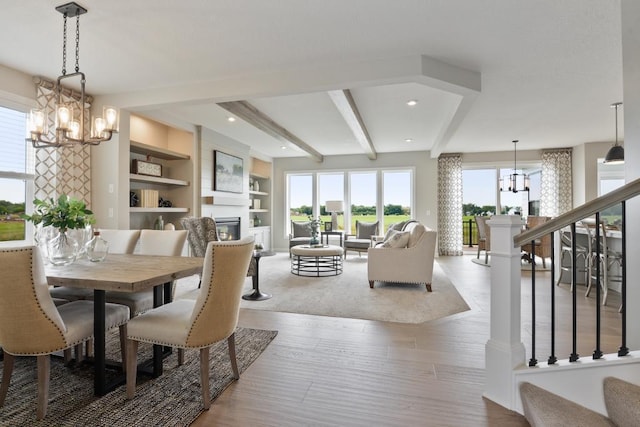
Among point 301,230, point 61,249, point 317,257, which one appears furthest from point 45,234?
point 301,230

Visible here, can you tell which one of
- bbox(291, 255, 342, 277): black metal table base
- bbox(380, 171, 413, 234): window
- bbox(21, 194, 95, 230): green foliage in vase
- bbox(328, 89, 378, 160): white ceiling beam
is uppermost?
bbox(328, 89, 378, 160): white ceiling beam

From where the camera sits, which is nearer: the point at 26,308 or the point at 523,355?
the point at 26,308

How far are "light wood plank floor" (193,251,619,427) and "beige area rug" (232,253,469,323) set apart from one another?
0.78 feet

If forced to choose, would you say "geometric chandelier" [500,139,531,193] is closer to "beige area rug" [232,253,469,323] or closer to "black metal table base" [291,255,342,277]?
"beige area rug" [232,253,469,323]

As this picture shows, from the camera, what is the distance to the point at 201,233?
409cm

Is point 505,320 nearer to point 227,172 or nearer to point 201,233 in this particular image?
point 201,233

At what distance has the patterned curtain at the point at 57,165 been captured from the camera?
347 centimetres

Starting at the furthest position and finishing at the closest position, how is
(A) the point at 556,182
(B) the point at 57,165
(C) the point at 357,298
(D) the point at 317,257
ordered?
(A) the point at 556,182
(D) the point at 317,257
(C) the point at 357,298
(B) the point at 57,165

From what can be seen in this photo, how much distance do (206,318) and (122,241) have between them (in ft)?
5.95

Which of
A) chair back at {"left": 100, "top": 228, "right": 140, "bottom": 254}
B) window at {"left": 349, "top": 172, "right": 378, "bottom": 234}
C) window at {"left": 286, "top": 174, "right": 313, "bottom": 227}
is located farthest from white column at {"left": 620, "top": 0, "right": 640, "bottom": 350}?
window at {"left": 286, "top": 174, "right": 313, "bottom": 227}

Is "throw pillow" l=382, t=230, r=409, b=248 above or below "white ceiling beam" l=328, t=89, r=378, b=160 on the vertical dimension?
below

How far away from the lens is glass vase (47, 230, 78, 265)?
2.19 m

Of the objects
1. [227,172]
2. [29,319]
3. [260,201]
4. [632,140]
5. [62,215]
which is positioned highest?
[227,172]

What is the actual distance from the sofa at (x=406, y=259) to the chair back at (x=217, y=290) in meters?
2.90
